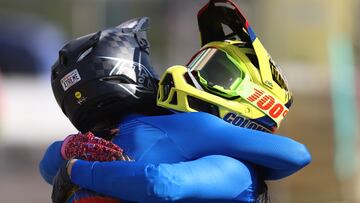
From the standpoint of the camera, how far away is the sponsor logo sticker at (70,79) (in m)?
3.05

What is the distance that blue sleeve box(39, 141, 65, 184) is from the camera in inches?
133

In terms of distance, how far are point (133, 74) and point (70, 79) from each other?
0.25 meters

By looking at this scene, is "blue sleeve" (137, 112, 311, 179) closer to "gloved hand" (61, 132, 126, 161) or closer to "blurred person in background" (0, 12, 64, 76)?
"gloved hand" (61, 132, 126, 161)

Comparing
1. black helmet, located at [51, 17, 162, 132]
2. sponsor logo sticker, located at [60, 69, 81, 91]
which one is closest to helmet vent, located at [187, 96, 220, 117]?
black helmet, located at [51, 17, 162, 132]

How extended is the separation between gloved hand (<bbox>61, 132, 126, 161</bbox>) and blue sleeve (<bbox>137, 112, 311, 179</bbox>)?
220mm

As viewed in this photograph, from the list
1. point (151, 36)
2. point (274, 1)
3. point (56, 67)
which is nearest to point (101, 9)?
point (151, 36)

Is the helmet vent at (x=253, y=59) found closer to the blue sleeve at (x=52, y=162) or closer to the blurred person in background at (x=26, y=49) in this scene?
the blue sleeve at (x=52, y=162)

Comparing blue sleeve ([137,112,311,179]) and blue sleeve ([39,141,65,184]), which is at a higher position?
blue sleeve ([137,112,311,179])

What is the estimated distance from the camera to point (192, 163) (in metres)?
2.65

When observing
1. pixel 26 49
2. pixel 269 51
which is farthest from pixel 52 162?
pixel 26 49

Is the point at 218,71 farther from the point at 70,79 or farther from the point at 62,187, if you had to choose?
the point at 62,187

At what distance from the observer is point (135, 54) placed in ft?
10.2

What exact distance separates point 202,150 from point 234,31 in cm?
61

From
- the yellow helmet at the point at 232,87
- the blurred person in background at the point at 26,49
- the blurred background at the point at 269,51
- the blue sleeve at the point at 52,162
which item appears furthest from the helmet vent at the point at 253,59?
the blurred person in background at the point at 26,49
